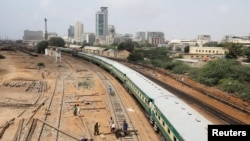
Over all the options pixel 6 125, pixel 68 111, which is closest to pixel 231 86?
pixel 68 111

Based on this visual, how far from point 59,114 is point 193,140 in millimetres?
16138

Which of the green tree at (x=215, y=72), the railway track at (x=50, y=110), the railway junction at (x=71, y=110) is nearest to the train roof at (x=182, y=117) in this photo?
the railway junction at (x=71, y=110)

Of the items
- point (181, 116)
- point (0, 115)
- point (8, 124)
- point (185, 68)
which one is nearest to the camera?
point (181, 116)

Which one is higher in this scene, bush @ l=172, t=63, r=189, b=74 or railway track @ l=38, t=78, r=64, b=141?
bush @ l=172, t=63, r=189, b=74

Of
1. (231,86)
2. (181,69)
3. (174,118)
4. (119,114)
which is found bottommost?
(119,114)

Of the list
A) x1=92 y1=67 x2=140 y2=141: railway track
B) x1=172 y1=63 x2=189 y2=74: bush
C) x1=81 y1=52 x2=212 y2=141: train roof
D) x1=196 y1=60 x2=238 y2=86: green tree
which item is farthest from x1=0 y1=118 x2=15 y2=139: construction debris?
x1=172 y1=63 x2=189 y2=74: bush

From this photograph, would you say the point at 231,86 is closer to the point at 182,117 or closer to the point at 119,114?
the point at 119,114

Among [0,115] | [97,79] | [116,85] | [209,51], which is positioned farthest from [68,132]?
[209,51]

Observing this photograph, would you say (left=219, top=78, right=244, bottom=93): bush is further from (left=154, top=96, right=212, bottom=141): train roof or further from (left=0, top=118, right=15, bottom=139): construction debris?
(left=0, top=118, right=15, bottom=139): construction debris

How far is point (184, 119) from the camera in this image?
1539cm

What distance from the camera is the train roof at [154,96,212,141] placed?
515 inches

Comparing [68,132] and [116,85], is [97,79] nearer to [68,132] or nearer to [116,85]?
[116,85]

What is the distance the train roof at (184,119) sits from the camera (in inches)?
515

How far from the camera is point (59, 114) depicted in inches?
1020
